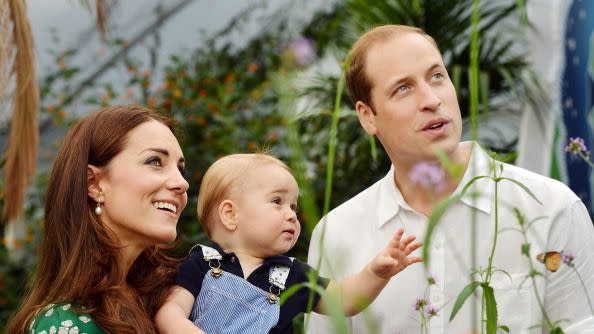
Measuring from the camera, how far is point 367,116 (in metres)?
2.88

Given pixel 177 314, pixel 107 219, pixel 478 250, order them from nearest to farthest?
pixel 177 314 → pixel 107 219 → pixel 478 250

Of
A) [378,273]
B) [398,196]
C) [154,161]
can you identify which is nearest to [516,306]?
[398,196]

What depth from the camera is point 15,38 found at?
335 cm

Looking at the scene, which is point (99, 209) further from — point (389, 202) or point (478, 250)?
point (478, 250)

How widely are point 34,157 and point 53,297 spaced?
1.23m

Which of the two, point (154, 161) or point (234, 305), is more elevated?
point (154, 161)

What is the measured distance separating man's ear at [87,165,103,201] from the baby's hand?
27.7 inches

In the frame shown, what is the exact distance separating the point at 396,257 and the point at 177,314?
539mm

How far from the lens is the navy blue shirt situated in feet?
7.99

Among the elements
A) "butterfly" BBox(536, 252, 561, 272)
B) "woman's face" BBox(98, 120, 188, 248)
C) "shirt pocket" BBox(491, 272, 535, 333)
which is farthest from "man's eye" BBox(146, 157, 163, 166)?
"butterfly" BBox(536, 252, 561, 272)

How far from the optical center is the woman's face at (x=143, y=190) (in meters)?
2.35

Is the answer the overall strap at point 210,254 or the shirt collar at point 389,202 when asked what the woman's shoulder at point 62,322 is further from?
the shirt collar at point 389,202

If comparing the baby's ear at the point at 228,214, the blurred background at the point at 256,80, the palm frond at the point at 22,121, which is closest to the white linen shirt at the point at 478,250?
the baby's ear at the point at 228,214

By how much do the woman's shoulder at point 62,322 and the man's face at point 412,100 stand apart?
970mm
